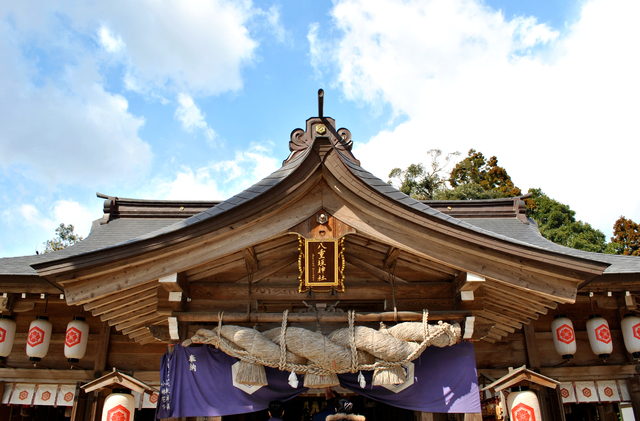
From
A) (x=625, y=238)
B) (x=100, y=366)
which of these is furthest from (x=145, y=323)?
(x=625, y=238)

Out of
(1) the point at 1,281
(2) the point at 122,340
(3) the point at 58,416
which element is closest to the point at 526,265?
(2) the point at 122,340

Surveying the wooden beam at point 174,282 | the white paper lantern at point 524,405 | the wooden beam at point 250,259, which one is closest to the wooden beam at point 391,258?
the wooden beam at point 250,259

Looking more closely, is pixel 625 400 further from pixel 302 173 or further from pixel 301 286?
pixel 302 173

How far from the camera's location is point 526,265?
526cm

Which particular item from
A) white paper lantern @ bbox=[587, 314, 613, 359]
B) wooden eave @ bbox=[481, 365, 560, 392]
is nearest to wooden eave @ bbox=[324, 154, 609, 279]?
wooden eave @ bbox=[481, 365, 560, 392]

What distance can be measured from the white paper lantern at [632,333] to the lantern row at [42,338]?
340 inches

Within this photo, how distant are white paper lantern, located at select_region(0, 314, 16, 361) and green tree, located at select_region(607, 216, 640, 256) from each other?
30.9 metres

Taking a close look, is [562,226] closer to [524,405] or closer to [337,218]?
[524,405]

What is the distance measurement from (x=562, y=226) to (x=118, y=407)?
3228 centimetres

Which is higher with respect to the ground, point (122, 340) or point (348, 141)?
point (348, 141)

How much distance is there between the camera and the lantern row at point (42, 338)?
668cm

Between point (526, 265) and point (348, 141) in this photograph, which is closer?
point (526, 265)

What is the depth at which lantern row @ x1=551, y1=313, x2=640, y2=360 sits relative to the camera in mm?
6973

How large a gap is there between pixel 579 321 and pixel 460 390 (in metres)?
3.44
